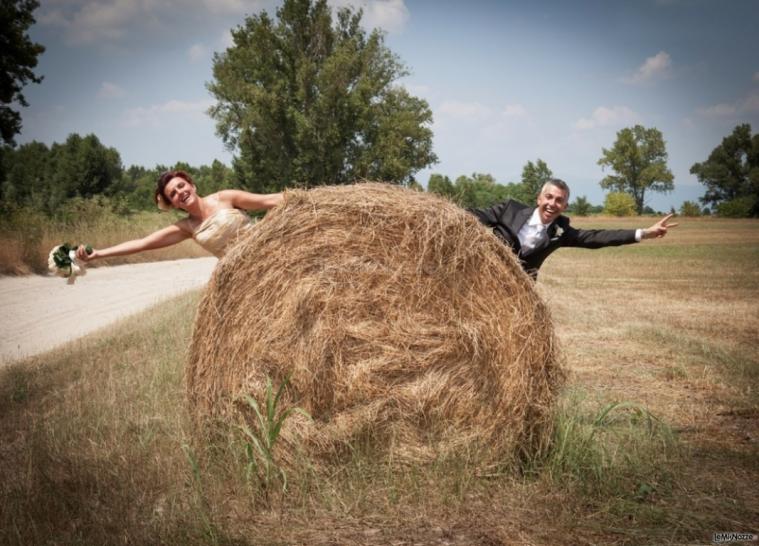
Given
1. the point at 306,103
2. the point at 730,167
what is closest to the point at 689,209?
the point at 730,167

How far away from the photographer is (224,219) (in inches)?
186

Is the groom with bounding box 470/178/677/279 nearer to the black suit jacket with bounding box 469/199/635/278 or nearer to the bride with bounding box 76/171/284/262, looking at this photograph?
the black suit jacket with bounding box 469/199/635/278

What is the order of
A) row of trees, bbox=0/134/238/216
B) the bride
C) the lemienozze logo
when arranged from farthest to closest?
row of trees, bbox=0/134/238/216 → the bride → the lemienozze logo

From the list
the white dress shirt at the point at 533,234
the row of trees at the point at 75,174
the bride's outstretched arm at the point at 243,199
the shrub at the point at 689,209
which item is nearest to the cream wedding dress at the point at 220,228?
the bride's outstretched arm at the point at 243,199

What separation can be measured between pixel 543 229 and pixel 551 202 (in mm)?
274

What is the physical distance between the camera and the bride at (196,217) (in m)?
4.71

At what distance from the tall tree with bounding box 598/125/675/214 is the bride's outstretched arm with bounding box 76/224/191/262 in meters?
108

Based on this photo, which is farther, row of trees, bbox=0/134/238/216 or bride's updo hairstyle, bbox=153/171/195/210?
row of trees, bbox=0/134/238/216

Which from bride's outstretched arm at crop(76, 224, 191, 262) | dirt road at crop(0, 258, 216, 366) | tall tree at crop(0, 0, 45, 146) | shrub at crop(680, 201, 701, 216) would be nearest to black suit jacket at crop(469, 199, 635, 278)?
bride's outstretched arm at crop(76, 224, 191, 262)

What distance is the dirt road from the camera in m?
8.24

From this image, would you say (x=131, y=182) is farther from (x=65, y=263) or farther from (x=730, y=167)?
(x=730, y=167)

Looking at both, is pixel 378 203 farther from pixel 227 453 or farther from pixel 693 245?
pixel 693 245

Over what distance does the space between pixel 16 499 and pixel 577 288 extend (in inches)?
524

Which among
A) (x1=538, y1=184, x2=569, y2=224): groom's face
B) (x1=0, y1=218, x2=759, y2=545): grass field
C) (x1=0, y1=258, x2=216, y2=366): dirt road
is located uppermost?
(x1=538, y1=184, x2=569, y2=224): groom's face
